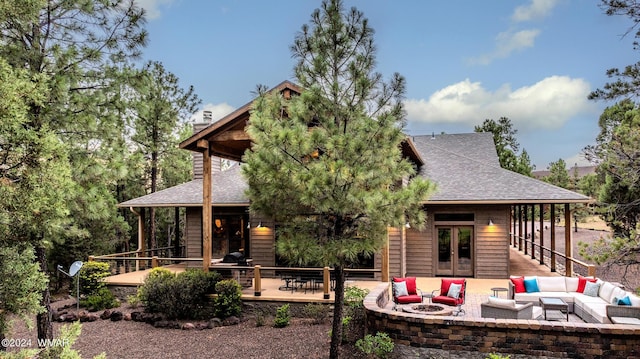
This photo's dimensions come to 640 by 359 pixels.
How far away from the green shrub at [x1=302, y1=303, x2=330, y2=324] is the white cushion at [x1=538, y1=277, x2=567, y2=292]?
5.36 m

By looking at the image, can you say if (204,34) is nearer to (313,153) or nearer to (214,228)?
(214,228)

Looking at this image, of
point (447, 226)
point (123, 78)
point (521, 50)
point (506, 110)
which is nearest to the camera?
point (123, 78)

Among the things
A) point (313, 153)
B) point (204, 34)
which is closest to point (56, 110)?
point (313, 153)

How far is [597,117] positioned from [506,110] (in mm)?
Result: 7324

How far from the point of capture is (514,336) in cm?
745

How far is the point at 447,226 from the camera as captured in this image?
1383 centimetres

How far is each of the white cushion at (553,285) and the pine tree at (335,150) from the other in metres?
5.31

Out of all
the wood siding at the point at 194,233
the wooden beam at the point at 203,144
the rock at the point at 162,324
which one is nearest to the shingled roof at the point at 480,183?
the wooden beam at the point at 203,144

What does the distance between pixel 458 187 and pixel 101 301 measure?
11112 mm

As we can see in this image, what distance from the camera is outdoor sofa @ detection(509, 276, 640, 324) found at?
26.7ft

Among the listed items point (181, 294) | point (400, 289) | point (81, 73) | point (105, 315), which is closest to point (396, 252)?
point (400, 289)

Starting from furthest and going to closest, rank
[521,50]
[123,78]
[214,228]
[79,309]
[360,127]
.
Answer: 1. [521,50]
2. [214,228]
3. [79,309]
4. [123,78]
5. [360,127]

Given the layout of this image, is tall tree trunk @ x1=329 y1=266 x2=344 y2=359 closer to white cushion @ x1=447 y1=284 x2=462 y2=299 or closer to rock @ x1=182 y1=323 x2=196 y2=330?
white cushion @ x1=447 y1=284 x2=462 y2=299

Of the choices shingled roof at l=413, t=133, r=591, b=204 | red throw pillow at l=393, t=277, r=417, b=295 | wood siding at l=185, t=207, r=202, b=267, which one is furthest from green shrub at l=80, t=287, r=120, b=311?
shingled roof at l=413, t=133, r=591, b=204
